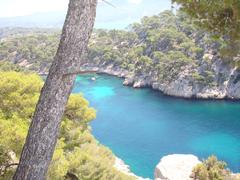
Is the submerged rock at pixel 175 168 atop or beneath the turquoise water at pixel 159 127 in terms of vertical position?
atop

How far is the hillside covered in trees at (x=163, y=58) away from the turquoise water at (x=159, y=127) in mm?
3807

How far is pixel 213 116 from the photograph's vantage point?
5006cm

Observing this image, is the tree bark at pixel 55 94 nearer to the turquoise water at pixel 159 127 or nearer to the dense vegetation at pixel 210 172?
the dense vegetation at pixel 210 172

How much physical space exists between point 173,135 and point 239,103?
1774cm

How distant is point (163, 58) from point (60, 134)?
184 ft

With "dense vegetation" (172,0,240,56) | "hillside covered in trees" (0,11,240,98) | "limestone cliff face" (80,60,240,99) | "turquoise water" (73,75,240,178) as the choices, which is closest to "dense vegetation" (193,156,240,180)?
"turquoise water" (73,75,240,178)

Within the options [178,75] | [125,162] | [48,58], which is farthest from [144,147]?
[48,58]

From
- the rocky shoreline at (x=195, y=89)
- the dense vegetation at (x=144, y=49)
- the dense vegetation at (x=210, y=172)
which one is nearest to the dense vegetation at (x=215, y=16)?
the dense vegetation at (x=210, y=172)

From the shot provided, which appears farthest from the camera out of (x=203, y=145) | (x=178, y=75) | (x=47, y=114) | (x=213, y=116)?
(x=178, y=75)

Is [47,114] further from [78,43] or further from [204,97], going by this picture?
[204,97]

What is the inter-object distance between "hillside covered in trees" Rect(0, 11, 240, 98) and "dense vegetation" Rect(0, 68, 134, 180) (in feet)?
84.2

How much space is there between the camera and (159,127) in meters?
47.5

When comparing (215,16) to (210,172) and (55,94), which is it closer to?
(55,94)

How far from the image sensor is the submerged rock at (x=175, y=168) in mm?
22562
